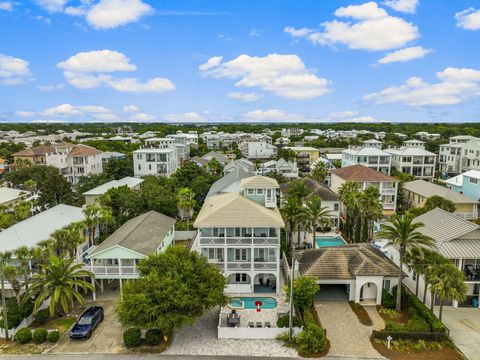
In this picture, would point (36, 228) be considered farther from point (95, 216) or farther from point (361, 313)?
point (361, 313)

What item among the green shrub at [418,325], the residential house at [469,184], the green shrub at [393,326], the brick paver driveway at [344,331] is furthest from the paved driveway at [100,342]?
the residential house at [469,184]

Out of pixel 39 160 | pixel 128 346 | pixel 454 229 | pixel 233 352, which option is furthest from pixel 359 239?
pixel 39 160

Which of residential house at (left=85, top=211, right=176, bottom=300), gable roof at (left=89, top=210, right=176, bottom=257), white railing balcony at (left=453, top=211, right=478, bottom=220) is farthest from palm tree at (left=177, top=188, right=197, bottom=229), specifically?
white railing balcony at (left=453, top=211, right=478, bottom=220)

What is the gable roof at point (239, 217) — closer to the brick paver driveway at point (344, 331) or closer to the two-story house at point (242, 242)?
the two-story house at point (242, 242)

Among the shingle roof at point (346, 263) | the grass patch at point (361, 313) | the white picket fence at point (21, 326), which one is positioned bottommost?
the grass patch at point (361, 313)

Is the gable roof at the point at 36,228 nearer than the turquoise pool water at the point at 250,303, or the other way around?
the turquoise pool water at the point at 250,303

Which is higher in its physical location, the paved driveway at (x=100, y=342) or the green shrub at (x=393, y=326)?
the green shrub at (x=393, y=326)

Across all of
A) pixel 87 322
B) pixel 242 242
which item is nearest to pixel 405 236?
pixel 242 242
